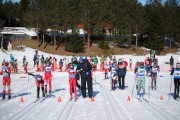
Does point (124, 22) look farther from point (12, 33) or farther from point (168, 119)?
point (168, 119)

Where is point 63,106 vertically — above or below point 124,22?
below

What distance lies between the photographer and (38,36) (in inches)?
2534

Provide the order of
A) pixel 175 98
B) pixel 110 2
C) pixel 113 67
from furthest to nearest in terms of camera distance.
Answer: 1. pixel 110 2
2. pixel 113 67
3. pixel 175 98

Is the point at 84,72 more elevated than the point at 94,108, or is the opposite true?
the point at 84,72

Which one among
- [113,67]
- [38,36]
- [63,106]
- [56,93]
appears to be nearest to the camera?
[63,106]

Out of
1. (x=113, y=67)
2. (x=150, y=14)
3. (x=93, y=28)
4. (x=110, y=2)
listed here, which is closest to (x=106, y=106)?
(x=113, y=67)

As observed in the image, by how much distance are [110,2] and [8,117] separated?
61.3 m

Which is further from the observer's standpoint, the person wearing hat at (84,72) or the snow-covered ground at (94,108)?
the person wearing hat at (84,72)

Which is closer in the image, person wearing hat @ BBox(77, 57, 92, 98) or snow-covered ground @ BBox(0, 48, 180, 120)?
snow-covered ground @ BBox(0, 48, 180, 120)

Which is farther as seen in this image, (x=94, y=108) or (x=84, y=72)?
(x=84, y=72)

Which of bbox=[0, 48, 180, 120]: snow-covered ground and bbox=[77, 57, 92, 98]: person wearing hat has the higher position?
bbox=[77, 57, 92, 98]: person wearing hat

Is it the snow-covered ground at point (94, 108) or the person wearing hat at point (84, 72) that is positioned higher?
the person wearing hat at point (84, 72)

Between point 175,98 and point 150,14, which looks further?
point 150,14

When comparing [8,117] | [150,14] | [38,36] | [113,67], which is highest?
[150,14]
